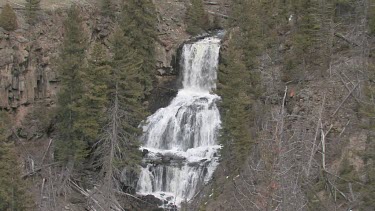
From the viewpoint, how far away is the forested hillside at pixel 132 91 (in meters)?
28.5

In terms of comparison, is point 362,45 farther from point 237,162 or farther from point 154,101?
point 154,101

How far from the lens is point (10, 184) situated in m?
24.1

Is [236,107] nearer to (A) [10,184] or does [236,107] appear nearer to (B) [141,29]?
(B) [141,29]

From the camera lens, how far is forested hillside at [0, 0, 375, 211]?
93.6ft

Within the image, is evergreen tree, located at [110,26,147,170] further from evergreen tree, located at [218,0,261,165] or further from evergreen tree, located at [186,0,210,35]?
evergreen tree, located at [186,0,210,35]

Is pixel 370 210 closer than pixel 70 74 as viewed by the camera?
Yes

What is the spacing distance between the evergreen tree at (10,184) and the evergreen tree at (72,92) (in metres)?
5.64

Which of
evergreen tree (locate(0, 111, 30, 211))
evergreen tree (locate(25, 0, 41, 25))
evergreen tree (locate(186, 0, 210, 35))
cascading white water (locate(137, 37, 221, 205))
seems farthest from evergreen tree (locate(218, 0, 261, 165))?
evergreen tree (locate(25, 0, 41, 25))

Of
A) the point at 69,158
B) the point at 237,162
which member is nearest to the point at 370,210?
the point at 237,162

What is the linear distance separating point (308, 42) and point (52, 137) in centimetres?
1830

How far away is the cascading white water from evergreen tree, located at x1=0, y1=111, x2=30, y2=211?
913 cm

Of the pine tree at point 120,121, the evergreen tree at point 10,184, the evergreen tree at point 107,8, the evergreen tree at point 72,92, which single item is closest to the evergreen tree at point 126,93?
the pine tree at point 120,121

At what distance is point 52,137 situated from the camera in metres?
34.3

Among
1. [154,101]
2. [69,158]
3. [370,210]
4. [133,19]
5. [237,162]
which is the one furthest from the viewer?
[154,101]
